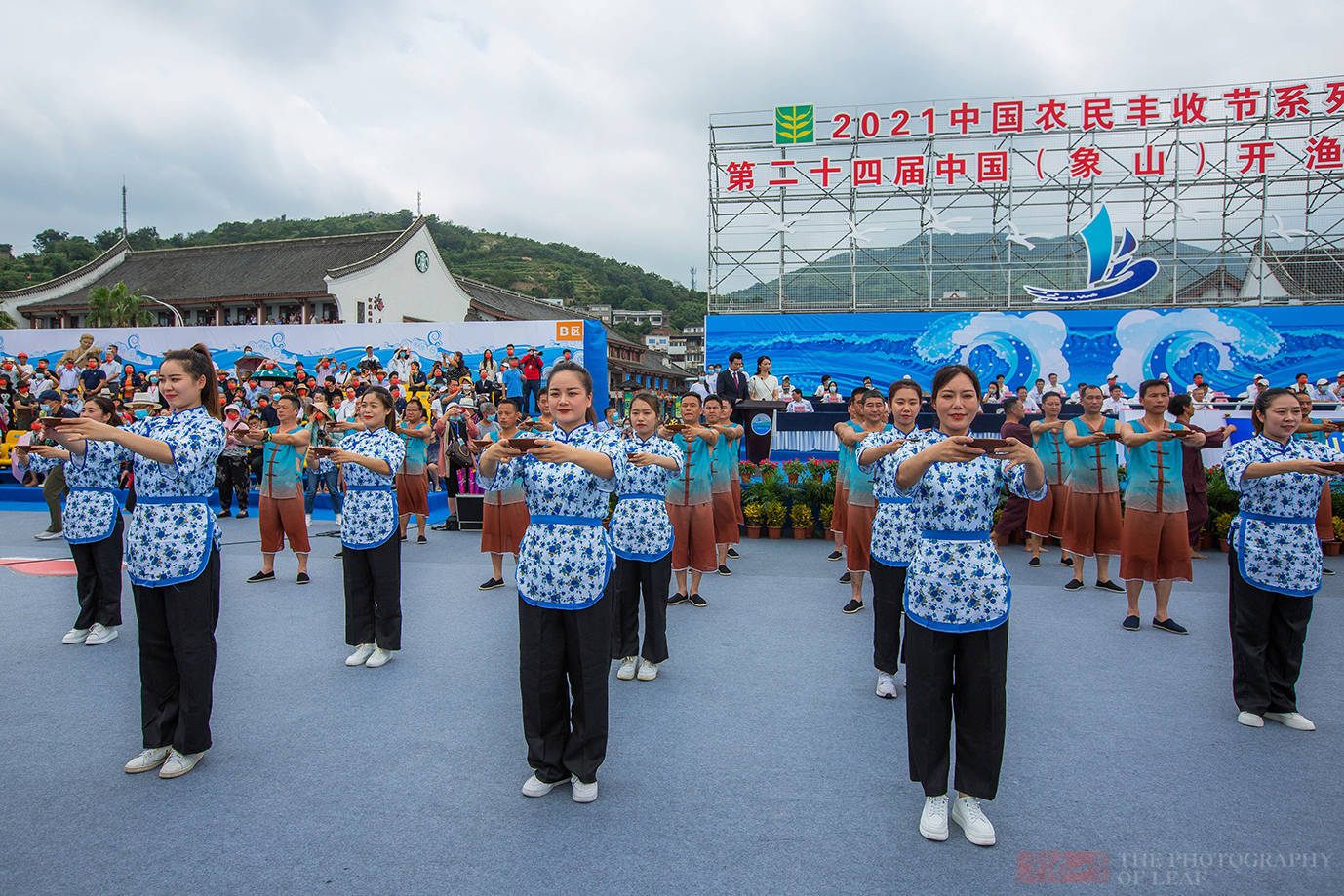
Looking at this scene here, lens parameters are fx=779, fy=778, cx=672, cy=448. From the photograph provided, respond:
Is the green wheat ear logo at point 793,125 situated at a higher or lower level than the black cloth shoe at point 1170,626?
higher

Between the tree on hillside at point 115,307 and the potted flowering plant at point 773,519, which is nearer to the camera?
the potted flowering plant at point 773,519

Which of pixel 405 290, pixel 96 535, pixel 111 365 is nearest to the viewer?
pixel 96 535

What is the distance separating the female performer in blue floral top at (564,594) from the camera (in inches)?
117

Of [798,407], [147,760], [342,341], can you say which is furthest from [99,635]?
[342,341]

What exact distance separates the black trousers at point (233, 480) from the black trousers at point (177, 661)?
25.9 ft

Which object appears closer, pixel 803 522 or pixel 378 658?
pixel 378 658

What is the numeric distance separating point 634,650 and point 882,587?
1.49 metres

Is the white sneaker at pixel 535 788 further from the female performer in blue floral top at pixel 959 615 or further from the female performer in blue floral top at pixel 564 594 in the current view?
the female performer in blue floral top at pixel 959 615

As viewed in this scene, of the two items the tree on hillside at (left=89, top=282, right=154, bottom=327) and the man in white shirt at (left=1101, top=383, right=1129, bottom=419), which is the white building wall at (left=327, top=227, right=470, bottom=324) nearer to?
the tree on hillside at (left=89, top=282, right=154, bottom=327)

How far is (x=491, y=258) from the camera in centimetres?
5572

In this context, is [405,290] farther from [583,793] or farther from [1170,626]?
[583,793]

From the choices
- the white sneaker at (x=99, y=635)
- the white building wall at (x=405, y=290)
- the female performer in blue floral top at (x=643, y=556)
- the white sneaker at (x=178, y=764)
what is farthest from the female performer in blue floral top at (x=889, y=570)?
the white building wall at (x=405, y=290)

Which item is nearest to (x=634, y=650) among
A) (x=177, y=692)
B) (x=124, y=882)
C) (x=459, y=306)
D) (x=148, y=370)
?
(x=177, y=692)

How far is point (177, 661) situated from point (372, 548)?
151cm
